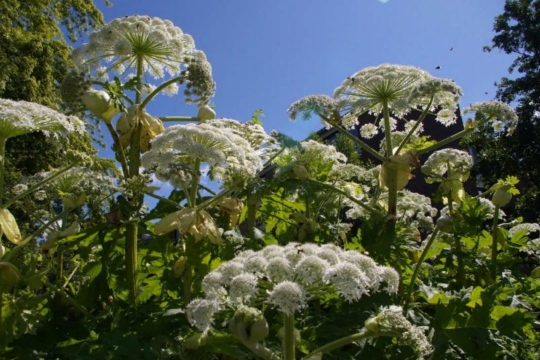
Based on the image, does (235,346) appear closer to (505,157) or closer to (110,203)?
(110,203)

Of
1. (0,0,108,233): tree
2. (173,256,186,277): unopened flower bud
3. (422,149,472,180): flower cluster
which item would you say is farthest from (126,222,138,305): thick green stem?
(0,0,108,233): tree

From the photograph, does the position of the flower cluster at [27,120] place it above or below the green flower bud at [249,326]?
above

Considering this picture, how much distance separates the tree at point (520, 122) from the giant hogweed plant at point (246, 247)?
1774 cm

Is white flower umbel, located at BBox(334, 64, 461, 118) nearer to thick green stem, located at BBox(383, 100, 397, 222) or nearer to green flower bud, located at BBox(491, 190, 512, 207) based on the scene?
thick green stem, located at BBox(383, 100, 397, 222)

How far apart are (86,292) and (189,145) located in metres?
1.05

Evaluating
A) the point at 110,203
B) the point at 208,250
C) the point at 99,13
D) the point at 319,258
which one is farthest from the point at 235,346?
the point at 99,13

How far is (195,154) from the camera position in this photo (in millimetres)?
2980

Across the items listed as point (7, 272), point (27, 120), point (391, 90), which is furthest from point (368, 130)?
point (7, 272)

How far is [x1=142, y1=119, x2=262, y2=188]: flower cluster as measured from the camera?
2891 mm

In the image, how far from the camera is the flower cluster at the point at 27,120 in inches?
117

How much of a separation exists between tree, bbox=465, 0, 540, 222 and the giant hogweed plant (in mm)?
17743

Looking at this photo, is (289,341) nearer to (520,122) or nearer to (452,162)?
(452,162)

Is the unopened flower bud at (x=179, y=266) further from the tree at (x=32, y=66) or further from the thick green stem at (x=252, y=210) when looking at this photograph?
the tree at (x=32, y=66)

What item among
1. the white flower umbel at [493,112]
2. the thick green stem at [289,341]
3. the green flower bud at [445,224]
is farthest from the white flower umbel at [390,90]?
the thick green stem at [289,341]
